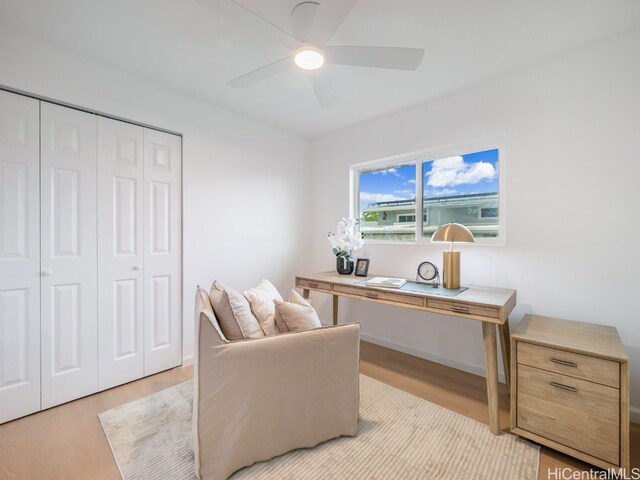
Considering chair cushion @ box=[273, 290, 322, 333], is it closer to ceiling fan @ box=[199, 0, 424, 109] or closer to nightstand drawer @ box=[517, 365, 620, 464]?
nightstand drawer @ box=[517, 365, 620, 464]

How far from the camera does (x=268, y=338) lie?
143 centimetres

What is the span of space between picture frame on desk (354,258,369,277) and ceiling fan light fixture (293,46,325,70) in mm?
1857

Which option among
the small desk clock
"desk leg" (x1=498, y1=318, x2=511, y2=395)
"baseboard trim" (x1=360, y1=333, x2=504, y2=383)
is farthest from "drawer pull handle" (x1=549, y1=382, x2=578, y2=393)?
the small desk clock

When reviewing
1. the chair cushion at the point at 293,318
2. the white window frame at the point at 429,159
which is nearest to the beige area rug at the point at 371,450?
the chair cushion at the point at 293,318

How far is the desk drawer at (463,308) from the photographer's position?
1671mm

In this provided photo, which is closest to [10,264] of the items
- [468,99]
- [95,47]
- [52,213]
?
[52,213]

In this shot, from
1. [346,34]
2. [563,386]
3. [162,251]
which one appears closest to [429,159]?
[346,34]

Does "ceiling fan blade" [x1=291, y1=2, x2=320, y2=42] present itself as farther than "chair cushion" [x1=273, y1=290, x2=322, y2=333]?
No

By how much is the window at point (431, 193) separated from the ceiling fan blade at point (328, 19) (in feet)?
5.49

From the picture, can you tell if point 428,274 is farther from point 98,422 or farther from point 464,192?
point 98,422

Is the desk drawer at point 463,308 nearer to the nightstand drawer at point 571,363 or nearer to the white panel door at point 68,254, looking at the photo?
the nightstand drawer at point 571,363

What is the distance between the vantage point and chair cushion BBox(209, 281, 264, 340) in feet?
4.82

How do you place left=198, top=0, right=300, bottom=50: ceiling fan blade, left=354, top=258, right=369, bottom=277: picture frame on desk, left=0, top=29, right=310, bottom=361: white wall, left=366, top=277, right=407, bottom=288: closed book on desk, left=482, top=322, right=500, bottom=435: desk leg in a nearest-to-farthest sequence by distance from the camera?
left=198, top=0, right=300, bottom=50: ceiling fan blade < left=482, top=322, right=500, bottom=435: desk leg < left=0, top=29, right=310, bottom=361: white wall < left=366, top=277, right=407, bottom=288: closed book on desk < left=354, top=258, right=369, bottom=277: picture frame on desk

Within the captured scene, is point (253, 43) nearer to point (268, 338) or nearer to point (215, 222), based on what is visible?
point (215, 222)
